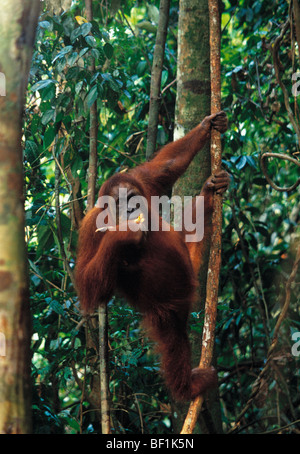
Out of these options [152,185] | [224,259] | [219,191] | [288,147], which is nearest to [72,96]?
[152,185]

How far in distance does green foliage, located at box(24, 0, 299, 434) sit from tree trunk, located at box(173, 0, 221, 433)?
39 cm

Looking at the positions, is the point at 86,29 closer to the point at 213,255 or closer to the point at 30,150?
the point at 30,150

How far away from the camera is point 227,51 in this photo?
4812mm

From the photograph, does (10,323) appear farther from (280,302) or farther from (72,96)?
(280,302)

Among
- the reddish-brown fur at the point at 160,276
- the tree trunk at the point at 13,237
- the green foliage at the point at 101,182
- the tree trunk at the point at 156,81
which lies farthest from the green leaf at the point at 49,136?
the tree trunk at the point at 13,237

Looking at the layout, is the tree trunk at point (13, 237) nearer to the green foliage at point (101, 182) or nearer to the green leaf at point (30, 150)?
the green foliage at point (101, 182)

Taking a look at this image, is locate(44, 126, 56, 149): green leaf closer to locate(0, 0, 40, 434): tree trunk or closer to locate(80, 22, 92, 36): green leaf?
locate(80, 22, 92, 36): green leaf

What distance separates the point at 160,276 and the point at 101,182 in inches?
63.4

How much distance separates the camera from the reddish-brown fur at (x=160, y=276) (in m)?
2.61

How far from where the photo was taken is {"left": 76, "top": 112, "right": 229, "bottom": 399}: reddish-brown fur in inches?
103

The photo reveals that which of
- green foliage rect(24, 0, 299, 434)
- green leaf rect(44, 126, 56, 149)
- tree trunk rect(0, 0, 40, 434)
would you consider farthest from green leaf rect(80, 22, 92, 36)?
tree trunk rect(0, 0, 40, 434)

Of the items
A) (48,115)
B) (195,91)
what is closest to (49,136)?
(48,115)

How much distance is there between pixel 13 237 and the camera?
1295 millimetres
